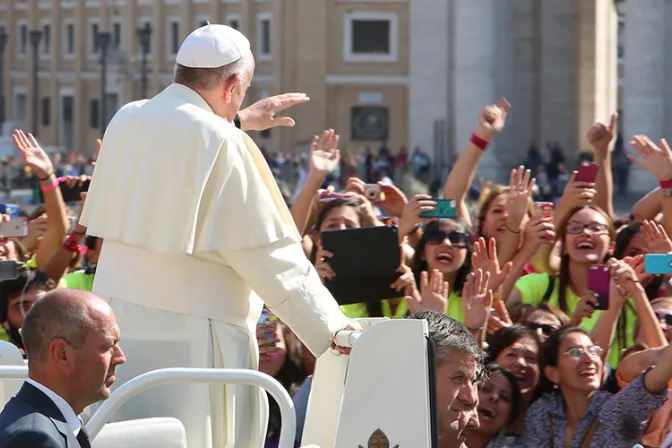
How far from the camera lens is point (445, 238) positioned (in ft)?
26.2

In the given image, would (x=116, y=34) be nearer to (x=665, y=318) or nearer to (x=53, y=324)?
(x=665, y=318)

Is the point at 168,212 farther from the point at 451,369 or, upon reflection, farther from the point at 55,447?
the point at 55,447

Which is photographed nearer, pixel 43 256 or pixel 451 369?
pixel 451 369

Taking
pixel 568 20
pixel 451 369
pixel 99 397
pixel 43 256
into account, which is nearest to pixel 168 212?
pixel 451 369

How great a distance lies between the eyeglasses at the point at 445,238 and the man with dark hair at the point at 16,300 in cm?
177

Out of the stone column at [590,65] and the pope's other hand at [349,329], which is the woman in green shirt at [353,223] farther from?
the stone column at [590,65]

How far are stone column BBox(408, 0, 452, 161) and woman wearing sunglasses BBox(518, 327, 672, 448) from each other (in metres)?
50.1

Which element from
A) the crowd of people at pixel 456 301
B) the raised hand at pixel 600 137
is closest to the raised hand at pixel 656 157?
the crowd of people at pixel 456 301

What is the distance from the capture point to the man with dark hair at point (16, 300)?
294 inches

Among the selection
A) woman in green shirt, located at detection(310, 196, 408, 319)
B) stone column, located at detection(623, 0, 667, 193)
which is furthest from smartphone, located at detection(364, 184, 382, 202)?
stone column, located at detection(623, 0, 667, 193)

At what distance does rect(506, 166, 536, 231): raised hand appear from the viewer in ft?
28.5

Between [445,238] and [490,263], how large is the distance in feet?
1.72

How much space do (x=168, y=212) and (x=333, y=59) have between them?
58.6m

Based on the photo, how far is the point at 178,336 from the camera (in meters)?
5.36
